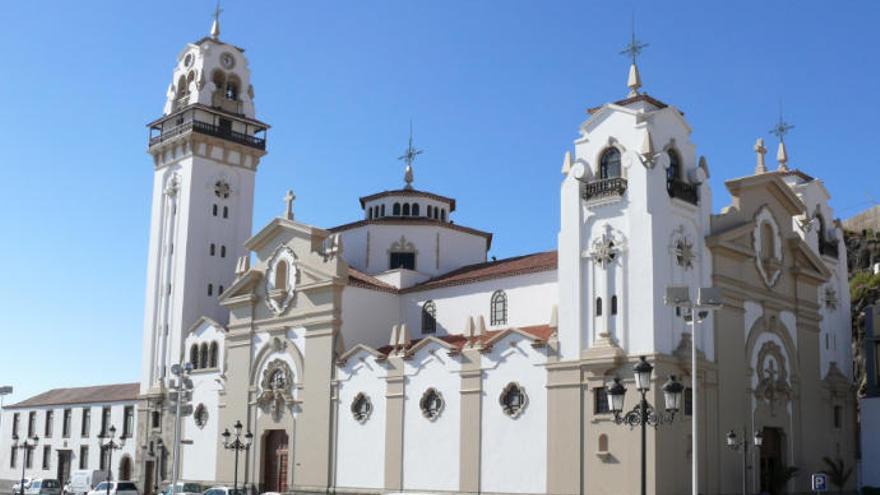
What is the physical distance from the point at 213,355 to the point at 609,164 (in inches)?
1001

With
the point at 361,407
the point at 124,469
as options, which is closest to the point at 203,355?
the point at 124,469

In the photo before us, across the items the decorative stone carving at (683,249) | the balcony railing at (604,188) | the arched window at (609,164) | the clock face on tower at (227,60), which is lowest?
the decorative stone carving at (683,249)

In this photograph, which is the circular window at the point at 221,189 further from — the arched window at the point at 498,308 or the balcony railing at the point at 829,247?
the balcony railing at the point at 829,247

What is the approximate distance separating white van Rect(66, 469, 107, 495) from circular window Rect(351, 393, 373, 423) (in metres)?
20.8

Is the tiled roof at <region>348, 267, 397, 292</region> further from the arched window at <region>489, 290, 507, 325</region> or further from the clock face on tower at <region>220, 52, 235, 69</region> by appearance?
the clock face on tower at <region>220, 52, 235, 69</region>

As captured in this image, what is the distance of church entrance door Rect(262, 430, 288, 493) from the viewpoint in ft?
163

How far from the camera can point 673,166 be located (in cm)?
4050

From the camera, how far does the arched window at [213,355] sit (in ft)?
181

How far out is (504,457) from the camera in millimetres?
40938

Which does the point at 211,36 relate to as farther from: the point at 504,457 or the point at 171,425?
the point at 504,457

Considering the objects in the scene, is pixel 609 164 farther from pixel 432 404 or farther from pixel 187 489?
pixel 187 489

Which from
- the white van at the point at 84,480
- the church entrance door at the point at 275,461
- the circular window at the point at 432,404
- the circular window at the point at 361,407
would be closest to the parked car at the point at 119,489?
the church entrance door at the point at 275,461

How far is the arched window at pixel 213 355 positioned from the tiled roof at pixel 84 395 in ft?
29.6

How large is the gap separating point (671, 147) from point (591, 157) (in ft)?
10.1
